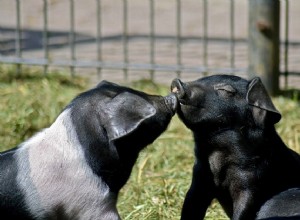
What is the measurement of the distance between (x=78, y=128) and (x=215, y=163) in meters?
1.09

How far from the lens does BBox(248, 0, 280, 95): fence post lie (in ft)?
30.5

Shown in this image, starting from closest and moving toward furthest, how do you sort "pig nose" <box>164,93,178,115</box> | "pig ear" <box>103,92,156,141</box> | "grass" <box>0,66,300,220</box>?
"pig ear" <box>103,92,156,141</box>, "pig nose" <box>164,93,178,115</box>, "grass" <box>0,66,300,220</box>

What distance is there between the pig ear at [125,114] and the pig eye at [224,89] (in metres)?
0.73

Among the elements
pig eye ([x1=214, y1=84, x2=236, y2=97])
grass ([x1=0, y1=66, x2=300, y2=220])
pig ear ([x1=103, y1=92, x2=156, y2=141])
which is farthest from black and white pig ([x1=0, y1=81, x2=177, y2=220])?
grass ([x1=0, y1=66, x2=300, y2=220])

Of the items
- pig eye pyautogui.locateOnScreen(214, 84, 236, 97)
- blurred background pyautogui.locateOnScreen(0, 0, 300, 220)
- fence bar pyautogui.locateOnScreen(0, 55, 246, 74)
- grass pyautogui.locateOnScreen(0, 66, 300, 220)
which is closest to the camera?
pig eye pyautogui.locateOnScreen(214, 84, 236, 97)

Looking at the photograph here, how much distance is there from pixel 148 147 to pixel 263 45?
1.77m

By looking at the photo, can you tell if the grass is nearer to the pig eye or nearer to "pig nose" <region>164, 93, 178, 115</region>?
the pig eye

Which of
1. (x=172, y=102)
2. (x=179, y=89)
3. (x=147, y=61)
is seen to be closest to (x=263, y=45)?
(x=147, y=61)

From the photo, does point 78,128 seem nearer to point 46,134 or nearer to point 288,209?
point 46,134

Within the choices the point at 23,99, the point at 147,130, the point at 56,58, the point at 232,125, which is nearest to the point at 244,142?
the point at 232,125

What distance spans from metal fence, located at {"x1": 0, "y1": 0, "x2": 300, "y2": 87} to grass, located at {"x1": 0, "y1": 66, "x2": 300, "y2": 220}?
0.86ft

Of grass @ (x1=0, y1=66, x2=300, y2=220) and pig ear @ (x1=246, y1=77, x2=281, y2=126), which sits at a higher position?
pig ear @ (x1=246, y1=77, x2=281, y2=126)

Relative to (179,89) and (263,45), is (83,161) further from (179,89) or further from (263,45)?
(263,45)

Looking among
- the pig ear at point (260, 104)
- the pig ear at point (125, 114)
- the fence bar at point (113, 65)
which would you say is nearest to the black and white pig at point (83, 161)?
the pig ear at point (125, 114)
